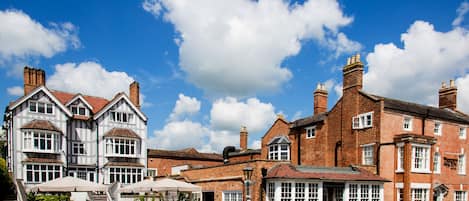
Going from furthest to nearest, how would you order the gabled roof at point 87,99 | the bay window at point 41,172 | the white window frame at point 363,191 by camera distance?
the gabled roof at point 87,99
the bay window at point 41,172
the white window frame at point 363,191

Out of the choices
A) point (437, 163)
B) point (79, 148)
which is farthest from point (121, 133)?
point (437, 163)

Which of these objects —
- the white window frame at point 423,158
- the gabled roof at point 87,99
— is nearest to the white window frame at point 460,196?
the white window frame at point 423,158

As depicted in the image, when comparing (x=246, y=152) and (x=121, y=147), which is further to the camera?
(x=246, y=152)

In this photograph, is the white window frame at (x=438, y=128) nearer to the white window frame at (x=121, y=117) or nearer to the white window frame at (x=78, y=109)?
the white window frame at (x=121, y=117)

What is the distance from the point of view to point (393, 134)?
2628 cm

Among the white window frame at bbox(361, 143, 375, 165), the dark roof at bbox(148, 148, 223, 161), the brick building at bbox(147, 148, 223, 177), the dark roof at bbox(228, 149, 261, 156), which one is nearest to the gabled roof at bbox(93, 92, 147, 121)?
the dark roof at bbox(148, 148, 223, 161)

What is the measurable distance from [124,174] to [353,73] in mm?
20923

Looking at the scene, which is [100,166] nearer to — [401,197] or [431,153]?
[401,197]

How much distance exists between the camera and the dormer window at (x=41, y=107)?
30.8 meters

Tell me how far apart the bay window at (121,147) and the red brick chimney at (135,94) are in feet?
13.3

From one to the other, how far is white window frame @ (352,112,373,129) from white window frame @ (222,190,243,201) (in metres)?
9.83

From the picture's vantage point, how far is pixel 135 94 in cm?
3747

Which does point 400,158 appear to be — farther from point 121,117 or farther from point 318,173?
point 121,117

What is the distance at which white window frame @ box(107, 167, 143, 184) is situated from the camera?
1332 inches
